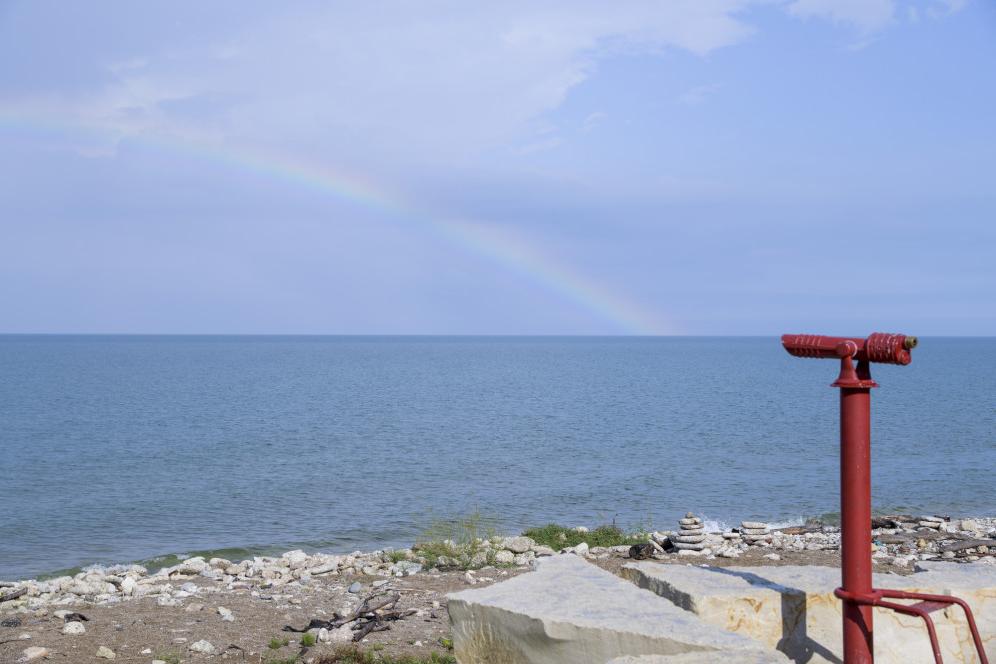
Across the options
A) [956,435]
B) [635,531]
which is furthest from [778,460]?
[635,531]

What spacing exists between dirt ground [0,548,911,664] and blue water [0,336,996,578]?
7989mm

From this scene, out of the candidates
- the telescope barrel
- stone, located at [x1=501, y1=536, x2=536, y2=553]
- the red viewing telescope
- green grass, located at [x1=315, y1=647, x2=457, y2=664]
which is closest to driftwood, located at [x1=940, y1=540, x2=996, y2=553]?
stone, located at [x1=501, y1=536, x2=536, y2=553]

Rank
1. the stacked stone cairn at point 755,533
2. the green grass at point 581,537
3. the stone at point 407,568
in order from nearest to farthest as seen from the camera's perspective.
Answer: the stone at point 407,568, the stacked stone cairn at point 755,533, the green grass at point 581,537

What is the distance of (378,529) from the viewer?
21484 mm

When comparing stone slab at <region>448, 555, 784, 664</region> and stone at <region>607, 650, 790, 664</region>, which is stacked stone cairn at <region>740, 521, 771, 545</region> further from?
stone at <region>607, 650, 790, 664</region>

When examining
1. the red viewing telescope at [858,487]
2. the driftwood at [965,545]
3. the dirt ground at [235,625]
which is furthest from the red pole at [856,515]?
the driftwood at [965,545]

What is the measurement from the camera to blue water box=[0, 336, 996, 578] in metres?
22.1

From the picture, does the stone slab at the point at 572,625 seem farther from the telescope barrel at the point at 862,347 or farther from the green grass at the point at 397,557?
the green grass at the point at 397,557

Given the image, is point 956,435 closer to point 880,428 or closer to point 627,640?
point 880,428

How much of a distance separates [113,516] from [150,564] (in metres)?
6.21

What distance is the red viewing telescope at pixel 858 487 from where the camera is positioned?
5.69 metres

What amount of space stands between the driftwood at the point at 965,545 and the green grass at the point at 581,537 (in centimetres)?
468

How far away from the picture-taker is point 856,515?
5820 mm

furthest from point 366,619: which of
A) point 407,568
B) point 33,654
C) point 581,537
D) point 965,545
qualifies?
point 965,545
